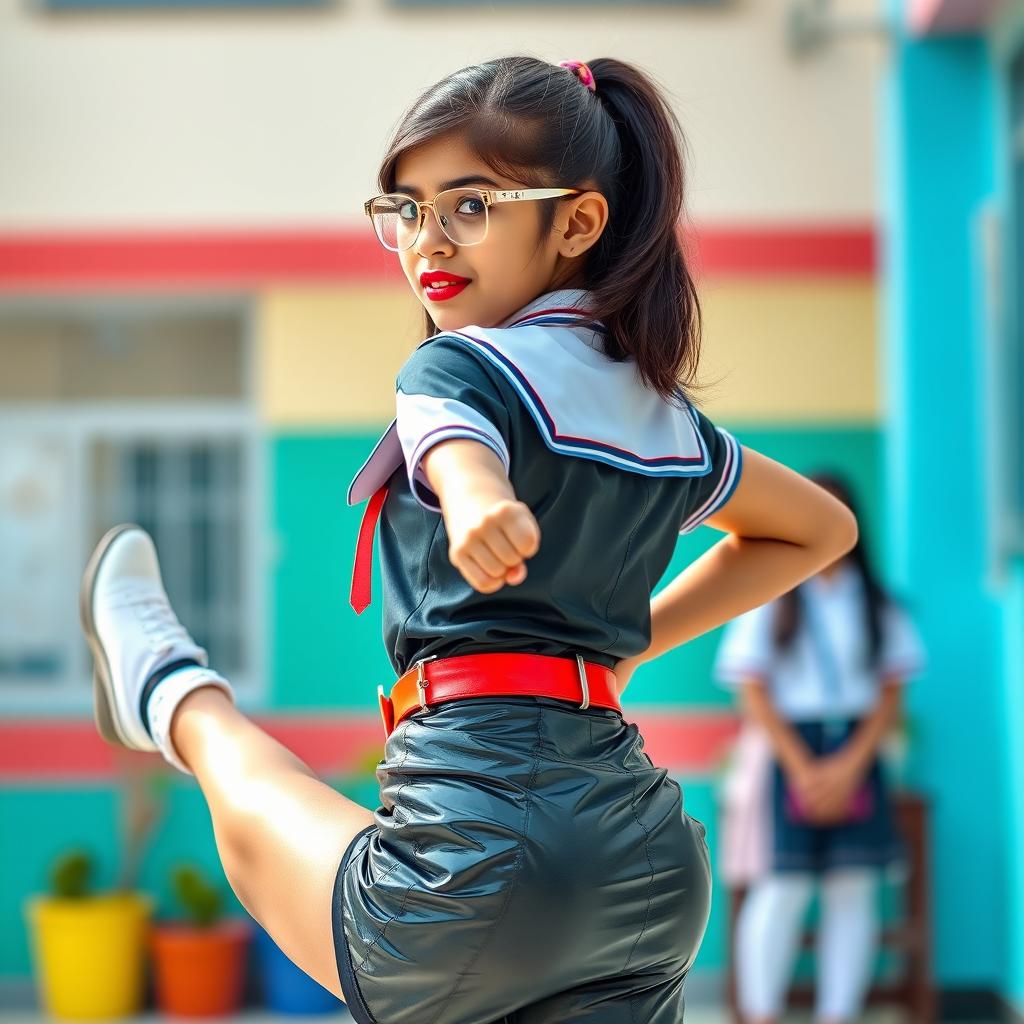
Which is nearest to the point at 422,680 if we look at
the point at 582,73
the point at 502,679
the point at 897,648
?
the point at 502,679

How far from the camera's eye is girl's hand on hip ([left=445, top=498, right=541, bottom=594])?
1.04m

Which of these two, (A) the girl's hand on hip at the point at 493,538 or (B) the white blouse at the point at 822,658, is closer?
(A) the girl's hand on hip at the point at 493,538

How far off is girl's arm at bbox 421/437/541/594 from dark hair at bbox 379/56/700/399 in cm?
30

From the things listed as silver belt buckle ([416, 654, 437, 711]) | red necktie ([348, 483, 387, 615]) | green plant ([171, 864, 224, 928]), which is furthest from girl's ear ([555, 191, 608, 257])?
green plant ([171, 864, 224, 928])

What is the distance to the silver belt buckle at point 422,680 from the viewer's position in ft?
4.17

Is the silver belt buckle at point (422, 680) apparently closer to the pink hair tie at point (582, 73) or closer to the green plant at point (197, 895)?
the pink hair tie at point (582, 73)

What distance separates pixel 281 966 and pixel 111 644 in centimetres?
364

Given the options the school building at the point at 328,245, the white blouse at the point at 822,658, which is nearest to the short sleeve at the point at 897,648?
the white blouse at the point at 822,658

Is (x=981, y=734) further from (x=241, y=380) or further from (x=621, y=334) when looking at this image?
(x=621, y=334)

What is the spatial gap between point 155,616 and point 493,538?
0.78 m

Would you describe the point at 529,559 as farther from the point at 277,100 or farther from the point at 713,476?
the point at 277,100

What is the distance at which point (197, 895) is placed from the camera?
5.03 metres

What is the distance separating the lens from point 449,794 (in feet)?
3.99

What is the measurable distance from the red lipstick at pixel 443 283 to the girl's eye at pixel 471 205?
2.3 inches
